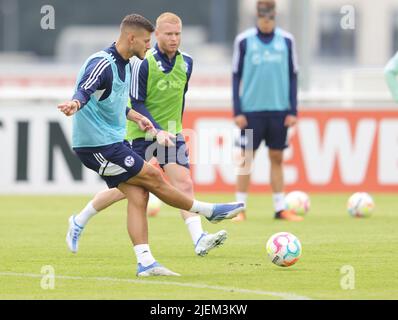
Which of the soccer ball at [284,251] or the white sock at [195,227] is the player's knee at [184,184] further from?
the soccer ball at [284,251]

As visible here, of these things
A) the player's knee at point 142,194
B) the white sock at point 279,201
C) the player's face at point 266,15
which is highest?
the player's face at point 266,15

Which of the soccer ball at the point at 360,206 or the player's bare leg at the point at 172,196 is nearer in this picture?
the player's bare leg at the point at 172,196

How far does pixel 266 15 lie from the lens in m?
16.0

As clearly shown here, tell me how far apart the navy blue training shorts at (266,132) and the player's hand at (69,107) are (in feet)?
20.6

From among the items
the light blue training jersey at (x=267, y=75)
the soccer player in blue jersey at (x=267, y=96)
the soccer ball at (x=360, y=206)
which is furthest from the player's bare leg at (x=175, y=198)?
the soccer ball at (x=360, y=206)

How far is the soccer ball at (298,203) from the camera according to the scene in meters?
16.9

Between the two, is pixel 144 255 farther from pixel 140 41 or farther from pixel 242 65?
pixel 242 65

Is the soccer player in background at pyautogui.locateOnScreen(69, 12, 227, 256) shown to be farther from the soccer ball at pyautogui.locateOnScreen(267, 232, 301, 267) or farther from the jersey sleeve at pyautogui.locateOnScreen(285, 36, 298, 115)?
the jersey sleeve at pyautogui.locateOnScreen(285, 36, 298, 115)

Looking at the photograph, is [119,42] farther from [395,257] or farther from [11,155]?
[11,155]

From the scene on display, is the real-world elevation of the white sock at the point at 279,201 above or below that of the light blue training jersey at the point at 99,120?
below

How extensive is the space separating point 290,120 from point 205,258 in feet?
14.8

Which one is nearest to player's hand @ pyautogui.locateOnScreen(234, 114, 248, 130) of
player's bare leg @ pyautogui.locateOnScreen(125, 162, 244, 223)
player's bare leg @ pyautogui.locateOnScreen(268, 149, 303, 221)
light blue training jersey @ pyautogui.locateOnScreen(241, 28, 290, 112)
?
light blue training jersey @ pyautogui.locateOnScreen(241, 28, 290, 112)

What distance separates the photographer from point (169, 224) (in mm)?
15844
